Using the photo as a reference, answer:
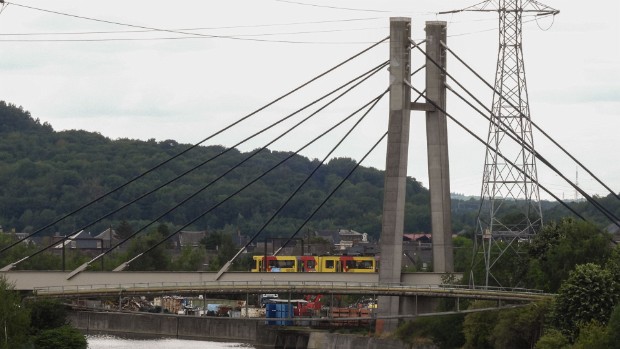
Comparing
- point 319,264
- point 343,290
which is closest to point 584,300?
point 343,290

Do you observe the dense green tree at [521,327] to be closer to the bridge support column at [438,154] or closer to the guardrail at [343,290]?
the guardrail at [343,290]

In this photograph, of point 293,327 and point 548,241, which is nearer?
point 548,241

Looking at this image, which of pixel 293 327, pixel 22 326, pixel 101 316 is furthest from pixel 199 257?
pixel 22 326

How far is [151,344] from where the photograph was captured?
11956 cm

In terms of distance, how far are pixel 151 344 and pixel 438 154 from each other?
3231 cm

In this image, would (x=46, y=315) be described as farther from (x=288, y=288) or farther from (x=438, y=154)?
(x=438, y=154)

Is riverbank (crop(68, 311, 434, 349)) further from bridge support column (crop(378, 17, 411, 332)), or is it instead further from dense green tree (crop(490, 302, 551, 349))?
dense green tree (crop(490, 302, 551, 349))

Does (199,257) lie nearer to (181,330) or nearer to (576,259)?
(181,330)

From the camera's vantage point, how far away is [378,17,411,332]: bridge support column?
93750 millimetres

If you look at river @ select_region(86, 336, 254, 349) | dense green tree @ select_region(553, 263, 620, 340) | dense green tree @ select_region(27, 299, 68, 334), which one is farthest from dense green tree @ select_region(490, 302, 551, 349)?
river @ select_region(86, 336, 254, 349)

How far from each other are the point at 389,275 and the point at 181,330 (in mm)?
45436

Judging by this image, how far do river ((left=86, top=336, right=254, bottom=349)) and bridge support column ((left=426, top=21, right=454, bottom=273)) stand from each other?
25.5m

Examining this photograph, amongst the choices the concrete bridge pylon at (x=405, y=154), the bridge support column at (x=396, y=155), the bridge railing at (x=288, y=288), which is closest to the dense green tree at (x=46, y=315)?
the bridge railing at (x=288, y=288)

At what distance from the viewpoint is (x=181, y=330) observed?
13638cm
